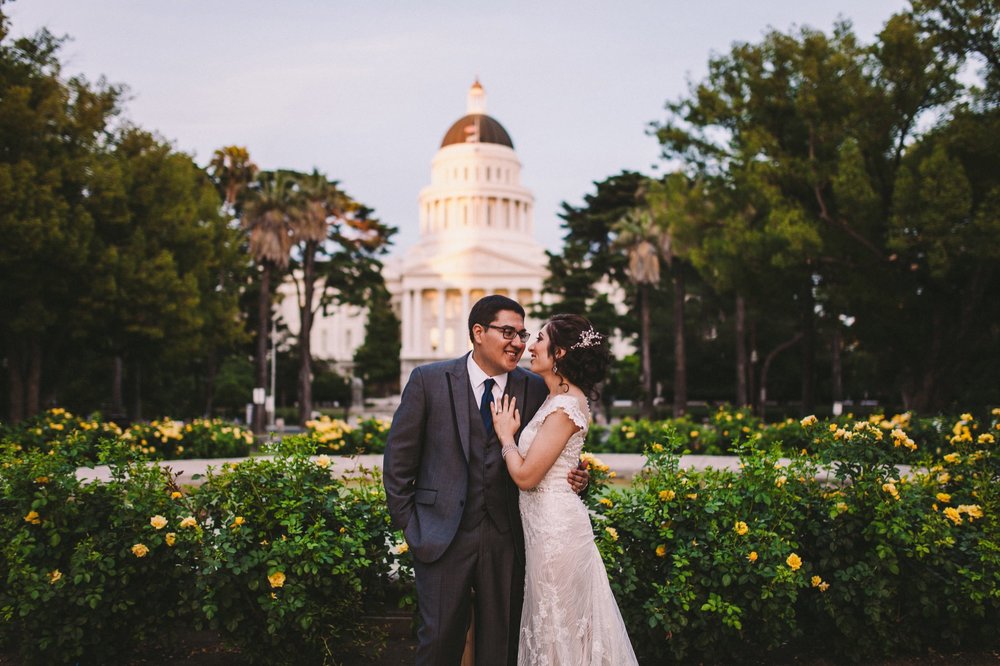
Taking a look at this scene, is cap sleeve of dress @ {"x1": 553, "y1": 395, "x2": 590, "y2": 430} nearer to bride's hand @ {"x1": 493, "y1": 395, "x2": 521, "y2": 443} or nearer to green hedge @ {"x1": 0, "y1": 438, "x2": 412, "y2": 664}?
bride's hand @ {"x1": 493, "y1": 395, "x2": 521, "y2": 443}

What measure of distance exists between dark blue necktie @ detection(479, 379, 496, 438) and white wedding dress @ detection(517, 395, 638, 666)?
15 centimetres

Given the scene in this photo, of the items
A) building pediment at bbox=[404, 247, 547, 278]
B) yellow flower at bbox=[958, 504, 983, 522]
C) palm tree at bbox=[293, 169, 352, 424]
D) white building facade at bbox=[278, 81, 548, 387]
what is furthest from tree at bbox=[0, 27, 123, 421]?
building pediment at bbox=[404, 247, 547, 278]

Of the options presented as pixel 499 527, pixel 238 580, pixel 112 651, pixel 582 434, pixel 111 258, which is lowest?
pixel 112 651

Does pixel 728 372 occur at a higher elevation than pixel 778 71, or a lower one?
lower

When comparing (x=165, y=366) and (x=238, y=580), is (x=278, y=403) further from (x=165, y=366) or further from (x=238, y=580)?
(x=238, y=580)

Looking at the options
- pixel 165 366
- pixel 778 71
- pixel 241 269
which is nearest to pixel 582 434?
pixel 778 71

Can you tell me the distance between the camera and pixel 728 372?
52.2m

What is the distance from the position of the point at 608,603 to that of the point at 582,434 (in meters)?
0.75

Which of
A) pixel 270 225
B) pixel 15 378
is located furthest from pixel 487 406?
pixel 270 225

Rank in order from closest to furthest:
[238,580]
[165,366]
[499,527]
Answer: [499,527] < [238,580] < [165,366]

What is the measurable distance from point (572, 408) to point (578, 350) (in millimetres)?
256

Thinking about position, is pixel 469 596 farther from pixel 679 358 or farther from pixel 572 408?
pixel 679 358

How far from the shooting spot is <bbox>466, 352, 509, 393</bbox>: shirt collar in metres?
3.93

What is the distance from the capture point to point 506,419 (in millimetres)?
3785
